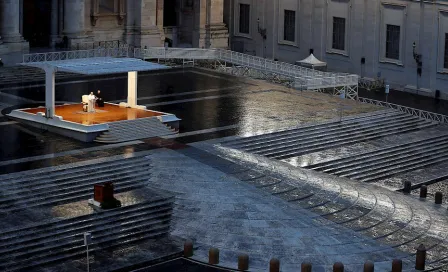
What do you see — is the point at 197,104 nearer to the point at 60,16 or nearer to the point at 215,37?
the point at 60,16

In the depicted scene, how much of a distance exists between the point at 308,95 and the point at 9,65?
830 inches

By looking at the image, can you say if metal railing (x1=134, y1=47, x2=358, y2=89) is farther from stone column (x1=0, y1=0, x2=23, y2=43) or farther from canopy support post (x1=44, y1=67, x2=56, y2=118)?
canopy support post (x1=44, y1=67, x2=56, y2=118)

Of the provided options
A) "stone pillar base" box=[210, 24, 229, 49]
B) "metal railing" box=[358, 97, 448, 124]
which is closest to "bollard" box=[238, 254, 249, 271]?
"metal railing" box=[358, 97, 448, 124]

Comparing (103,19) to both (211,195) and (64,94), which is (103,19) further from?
(211,195)

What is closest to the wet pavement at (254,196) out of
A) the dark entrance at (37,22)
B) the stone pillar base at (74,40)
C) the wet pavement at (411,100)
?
the wet pavement at (411,100)

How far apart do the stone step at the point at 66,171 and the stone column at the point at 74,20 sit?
3154 centimetres

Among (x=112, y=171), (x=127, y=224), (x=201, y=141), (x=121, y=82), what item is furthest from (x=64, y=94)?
(x=127, y=224)

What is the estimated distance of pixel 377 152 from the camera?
218ft

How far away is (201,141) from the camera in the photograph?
6309 centimetres

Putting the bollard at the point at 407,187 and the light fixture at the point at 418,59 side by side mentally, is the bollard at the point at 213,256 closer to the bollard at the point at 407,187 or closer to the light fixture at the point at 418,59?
the bollard at the point at 407,187

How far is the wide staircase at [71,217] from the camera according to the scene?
154ft

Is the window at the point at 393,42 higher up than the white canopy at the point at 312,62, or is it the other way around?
the window at the point at 393,42

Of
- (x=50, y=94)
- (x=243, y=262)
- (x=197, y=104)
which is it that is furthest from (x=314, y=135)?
(x=243, y=262)

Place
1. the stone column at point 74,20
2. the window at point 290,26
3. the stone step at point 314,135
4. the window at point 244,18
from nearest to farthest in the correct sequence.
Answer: the stone step at point 314,135 < the stone column at point 74,20 < the window at point 290,26 < the window at point 244,18
